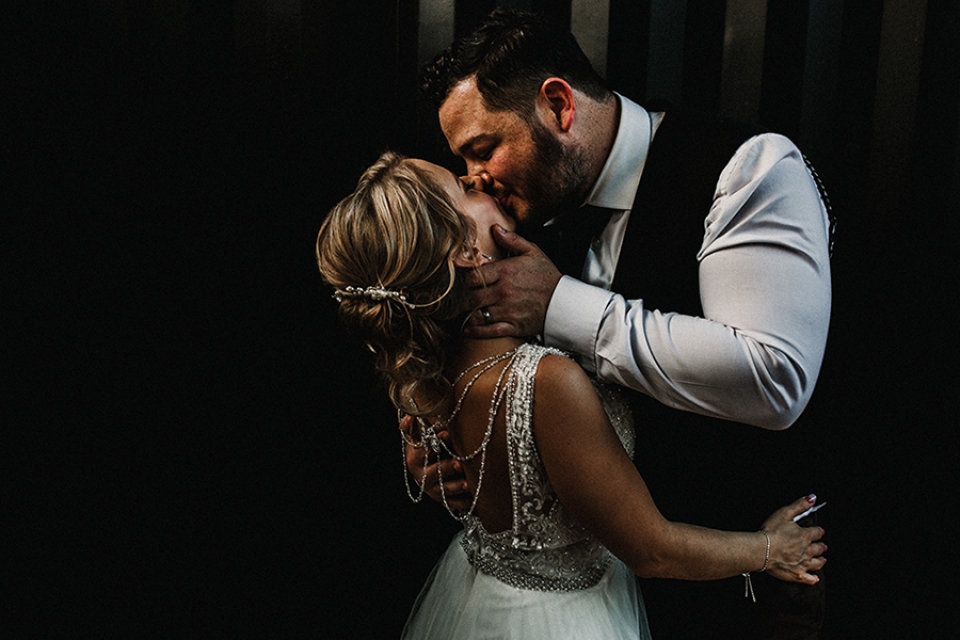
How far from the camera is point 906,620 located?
197cm

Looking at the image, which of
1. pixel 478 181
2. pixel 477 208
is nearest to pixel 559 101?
pixel 478 181

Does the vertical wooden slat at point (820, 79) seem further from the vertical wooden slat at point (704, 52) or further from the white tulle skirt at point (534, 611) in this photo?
the white tulle skirt at point (534, 611)

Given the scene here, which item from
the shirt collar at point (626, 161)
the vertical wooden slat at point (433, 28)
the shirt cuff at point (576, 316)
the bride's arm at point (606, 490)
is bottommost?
the bride's arm at point (606, 490)

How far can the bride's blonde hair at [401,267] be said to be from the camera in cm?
125

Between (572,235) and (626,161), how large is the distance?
259 millimetres

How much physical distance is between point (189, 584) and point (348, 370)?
2.60ft

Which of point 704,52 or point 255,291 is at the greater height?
point 704,52

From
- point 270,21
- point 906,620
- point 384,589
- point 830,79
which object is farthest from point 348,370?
point 906,620

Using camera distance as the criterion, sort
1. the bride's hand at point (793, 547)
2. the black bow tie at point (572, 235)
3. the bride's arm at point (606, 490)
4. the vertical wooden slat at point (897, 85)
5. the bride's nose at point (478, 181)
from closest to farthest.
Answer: the bride's arm at point (606, 490), the bride's hand at point (793, 547), the bride's nose at point (478, 181), the black bow tie at point (572, 235), the vertical wooden slat at point (897, 85)

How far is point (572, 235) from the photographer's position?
1802 mm

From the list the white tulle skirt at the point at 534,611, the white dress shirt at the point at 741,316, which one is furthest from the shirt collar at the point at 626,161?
the white tulle skirt at the point at 534,611

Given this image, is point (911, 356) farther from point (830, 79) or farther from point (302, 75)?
point (302, 75)

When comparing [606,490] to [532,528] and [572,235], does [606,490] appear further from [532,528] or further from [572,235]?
[572,235]

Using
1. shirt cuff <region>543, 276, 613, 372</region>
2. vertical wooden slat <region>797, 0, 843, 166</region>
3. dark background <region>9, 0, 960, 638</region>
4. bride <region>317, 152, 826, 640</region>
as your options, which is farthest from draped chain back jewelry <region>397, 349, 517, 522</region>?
vertical wooden slat <region>797, 0, 843, 166</region>
